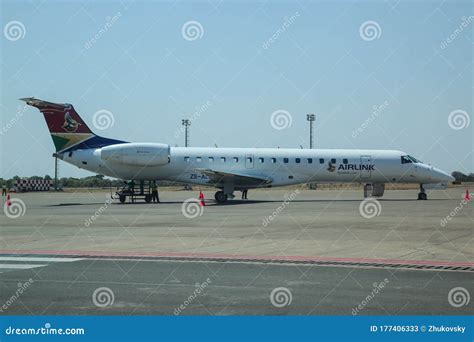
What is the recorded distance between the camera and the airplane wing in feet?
128

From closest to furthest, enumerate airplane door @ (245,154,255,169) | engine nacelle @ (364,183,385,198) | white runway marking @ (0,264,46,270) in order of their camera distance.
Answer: white runway marking @ (0,264,46,270) < airplane door @ (245,154,255,169) < engine nacelle @ (364,183,385,198)

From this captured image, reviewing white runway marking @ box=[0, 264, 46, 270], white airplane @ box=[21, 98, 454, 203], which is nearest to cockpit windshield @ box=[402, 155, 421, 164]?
white airplane @ box=[21, 98, 454, 203]

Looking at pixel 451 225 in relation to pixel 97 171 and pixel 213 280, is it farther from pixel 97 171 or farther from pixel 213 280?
pixel 97 171

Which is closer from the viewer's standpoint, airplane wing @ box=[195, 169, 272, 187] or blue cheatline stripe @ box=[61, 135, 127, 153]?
airplane wing @ box=[195, 169, 272, 187]

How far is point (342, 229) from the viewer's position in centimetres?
1983

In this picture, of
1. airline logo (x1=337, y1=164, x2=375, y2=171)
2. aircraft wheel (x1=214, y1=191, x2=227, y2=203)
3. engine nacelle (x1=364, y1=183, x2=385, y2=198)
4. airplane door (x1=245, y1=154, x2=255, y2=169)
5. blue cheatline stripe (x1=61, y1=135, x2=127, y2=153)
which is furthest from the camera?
engine nacelle (x1=364, y1=183, x2=385, y2=198)

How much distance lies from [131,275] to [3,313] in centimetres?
344

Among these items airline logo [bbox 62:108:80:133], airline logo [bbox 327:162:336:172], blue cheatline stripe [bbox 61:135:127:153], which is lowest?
airline logo [bbox 327:162:336:172]

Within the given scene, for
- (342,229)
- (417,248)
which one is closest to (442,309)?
(417,248)

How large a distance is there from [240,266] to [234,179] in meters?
27.3

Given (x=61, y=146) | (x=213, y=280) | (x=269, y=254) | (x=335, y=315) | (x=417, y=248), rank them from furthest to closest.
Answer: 1. (x=61, y=146)
2. (x=417, y=248)
3. (x=269, y=254)
4. (x=213, y=280)
5. (x=335, y=315)

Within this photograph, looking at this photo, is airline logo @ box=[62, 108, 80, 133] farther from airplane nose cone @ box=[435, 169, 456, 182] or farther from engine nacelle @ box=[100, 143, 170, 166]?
airplane nose cone @ box=[435, 169, 456, 182]

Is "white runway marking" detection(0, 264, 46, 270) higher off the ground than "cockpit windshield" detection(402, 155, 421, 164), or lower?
lower

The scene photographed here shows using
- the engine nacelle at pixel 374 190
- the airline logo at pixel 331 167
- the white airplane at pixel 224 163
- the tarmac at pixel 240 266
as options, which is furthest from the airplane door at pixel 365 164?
the tarmac at pixel 240 266
